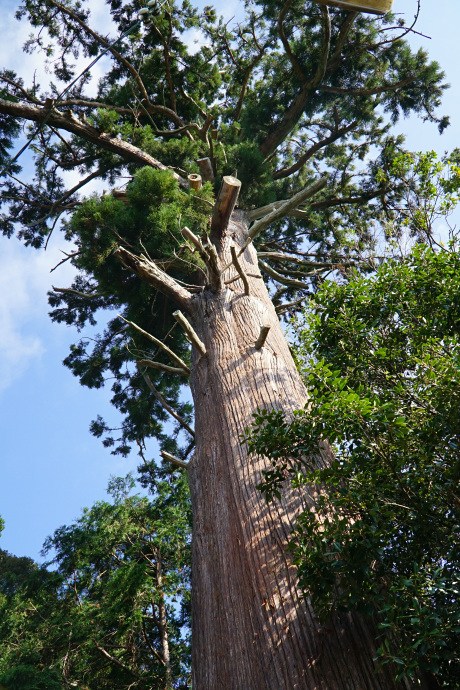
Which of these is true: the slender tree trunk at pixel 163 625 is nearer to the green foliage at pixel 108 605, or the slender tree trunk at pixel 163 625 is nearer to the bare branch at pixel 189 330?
the green foliage at pixel 108 605

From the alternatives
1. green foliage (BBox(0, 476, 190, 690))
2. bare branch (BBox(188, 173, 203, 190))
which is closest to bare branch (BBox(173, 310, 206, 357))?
bare branch (BBox(188, 173, 203, 190))

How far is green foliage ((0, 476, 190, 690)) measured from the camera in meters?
7.00

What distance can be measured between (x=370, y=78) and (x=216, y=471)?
8669 millimetres

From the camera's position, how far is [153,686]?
6945 millimetres

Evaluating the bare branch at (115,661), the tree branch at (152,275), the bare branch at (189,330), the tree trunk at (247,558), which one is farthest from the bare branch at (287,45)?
the bare branch at (115,661)

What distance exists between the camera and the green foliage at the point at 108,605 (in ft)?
23.0

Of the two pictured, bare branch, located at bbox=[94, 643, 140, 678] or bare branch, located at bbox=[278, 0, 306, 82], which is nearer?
bare branch, located at bbox=[94, 643, 140, 678]

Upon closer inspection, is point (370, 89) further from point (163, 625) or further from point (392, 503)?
point (163, 625)

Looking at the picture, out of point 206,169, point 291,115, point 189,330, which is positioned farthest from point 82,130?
point 189,330

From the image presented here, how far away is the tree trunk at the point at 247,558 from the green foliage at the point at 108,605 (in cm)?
441

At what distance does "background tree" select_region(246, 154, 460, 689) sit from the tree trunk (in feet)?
0.50

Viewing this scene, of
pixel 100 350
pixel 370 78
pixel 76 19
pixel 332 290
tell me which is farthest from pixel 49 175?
pixel 332 290

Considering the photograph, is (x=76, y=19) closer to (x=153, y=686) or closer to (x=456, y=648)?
(x=456, y=648)

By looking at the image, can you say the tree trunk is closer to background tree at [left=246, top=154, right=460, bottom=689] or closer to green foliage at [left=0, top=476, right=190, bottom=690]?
background tree at [left=246, top=154, right=460, bottom=689]
